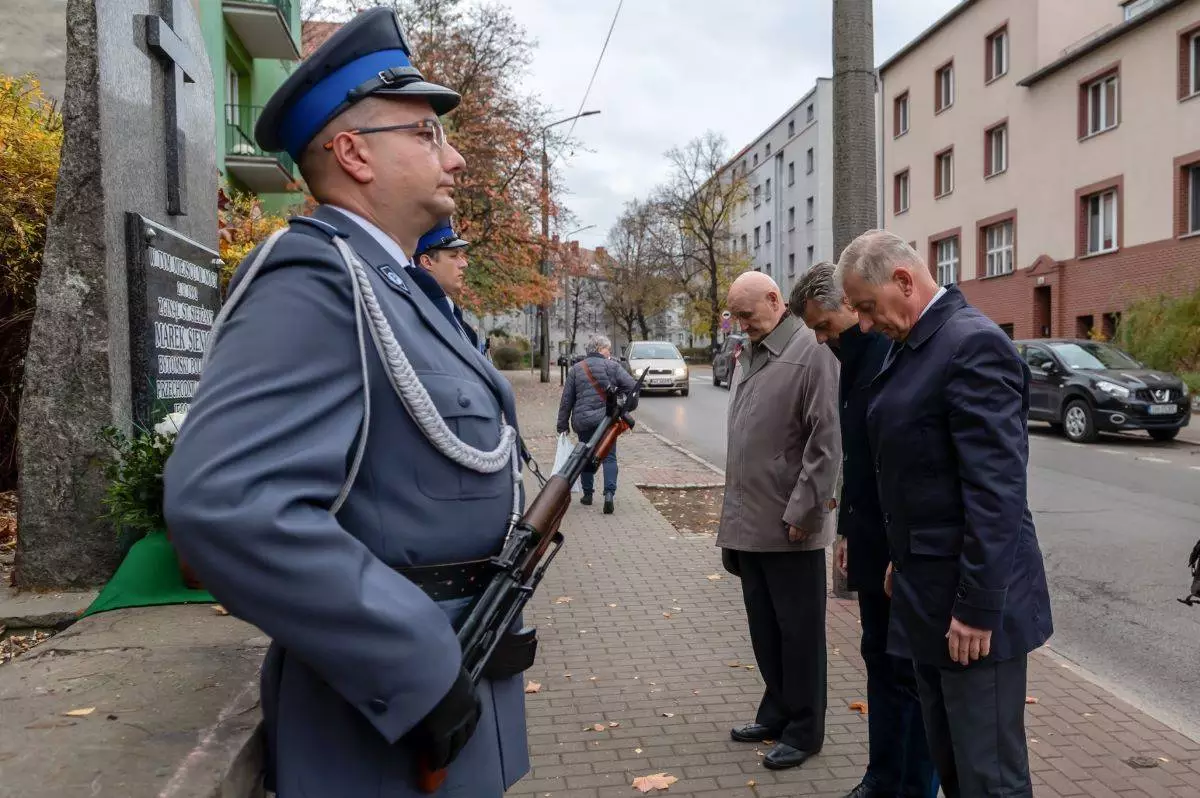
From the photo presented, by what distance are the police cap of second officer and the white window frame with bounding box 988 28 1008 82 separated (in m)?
33.8

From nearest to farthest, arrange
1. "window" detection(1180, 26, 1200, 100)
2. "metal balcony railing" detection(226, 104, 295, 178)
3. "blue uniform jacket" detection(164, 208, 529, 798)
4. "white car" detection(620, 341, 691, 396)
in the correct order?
"blue uniform jacket" detection(164, 208, 529, 798) < "metal balcony railing" detection(226, 104, 295, 178) < "window" detection(1180, 26, 1200, 100) < "white car" detection(620, 341, 691, 396)

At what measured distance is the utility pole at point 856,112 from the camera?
6660 mm

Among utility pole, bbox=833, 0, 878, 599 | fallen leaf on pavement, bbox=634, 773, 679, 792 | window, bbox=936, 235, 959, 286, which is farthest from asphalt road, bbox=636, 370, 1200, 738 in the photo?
window, bbox=936, 235, 959, 286

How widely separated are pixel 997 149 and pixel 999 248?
134 inches

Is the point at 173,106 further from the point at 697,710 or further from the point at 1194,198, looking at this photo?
the point at 1194,198

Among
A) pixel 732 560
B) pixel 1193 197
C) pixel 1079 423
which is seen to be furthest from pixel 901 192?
pixel 732 560

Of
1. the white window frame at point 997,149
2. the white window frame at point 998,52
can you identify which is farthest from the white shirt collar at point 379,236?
the white window frame at point 998,52

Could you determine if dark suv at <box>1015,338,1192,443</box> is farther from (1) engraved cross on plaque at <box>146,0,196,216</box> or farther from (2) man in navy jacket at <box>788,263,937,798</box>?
(1) engraved cross on plaque at <box>146,0,196,216</box>

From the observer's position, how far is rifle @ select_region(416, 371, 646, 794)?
63.8 inches

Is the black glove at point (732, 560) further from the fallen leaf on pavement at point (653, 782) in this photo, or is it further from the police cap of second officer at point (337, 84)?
the police cap of second officer at point (337, 84)

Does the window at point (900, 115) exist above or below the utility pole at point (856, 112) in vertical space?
above

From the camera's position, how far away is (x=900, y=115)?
38031 millimetres

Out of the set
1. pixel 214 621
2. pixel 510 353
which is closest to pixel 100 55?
pixel 214 621

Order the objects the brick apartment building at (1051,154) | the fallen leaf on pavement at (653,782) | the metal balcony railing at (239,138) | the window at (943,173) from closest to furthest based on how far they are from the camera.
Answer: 1. the fallen leaf on pavement at (653,782)
2. the metal balcony railing at (239,138)
3. the brick apartment building at (1051,154)
4. the window at (943,173)
